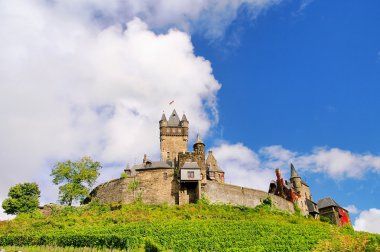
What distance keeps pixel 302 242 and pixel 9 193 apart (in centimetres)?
4484

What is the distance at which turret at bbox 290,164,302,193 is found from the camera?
64.7m

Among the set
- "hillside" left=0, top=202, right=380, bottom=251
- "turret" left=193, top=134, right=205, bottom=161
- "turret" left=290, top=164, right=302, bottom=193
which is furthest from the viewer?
"turret" left=290, top=164, right=302, bottom=193

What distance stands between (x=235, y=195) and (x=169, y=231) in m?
19.4

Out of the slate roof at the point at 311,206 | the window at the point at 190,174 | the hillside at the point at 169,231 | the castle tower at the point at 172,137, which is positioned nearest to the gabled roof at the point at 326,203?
the slate roof at the point at 311,206

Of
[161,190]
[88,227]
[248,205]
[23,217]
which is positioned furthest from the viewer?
[248,205]

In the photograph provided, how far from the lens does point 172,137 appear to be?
220ft

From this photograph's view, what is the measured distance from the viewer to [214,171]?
205 feet

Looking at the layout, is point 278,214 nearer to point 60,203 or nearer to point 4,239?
point 60,203

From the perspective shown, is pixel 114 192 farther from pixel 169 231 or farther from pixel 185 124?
pixel 185 124

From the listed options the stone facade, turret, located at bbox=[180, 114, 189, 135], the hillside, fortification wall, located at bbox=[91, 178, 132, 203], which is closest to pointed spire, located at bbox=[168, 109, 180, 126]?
turret, located at bbox=[180, 114, 189, 135]

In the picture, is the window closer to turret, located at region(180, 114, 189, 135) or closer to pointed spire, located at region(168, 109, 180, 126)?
turret, located at region(180, 114, 189, 135)

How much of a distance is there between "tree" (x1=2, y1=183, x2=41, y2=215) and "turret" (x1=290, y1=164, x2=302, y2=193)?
45185 mm

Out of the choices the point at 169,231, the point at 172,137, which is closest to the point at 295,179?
the point at 172,137

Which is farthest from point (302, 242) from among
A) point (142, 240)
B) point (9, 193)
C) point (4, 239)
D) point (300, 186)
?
point (9, 193)
